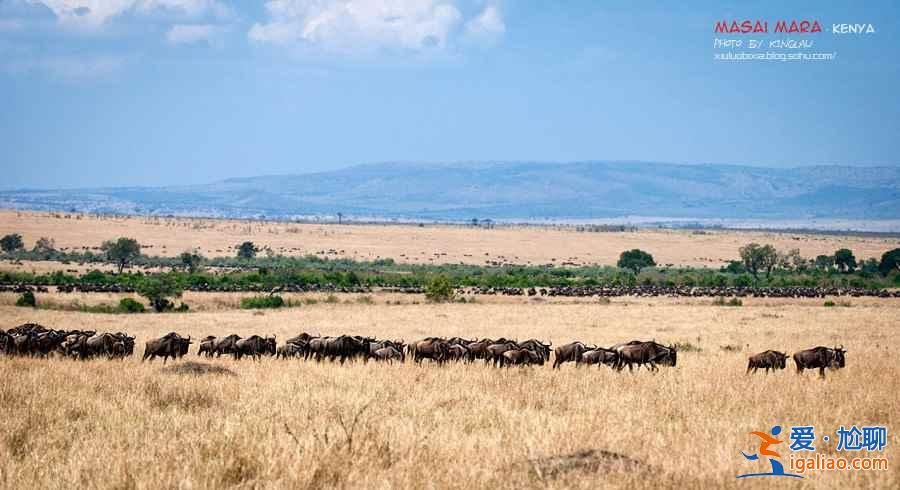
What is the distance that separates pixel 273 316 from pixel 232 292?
19206mm

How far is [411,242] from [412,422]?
15029 centimetres

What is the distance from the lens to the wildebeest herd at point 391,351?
19.5m

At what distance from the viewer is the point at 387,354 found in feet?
69.5

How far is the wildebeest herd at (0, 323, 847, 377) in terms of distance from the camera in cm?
1952

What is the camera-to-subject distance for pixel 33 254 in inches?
3964

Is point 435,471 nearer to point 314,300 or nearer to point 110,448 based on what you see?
point 110,448

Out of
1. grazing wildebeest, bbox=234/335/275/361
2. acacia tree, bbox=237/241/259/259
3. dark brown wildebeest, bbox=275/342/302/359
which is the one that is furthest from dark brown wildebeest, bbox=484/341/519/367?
acacia tree, bbox=237/241/259/259

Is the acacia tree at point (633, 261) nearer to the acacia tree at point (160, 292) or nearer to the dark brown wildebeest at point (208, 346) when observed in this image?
the acacia tree at point (160, 292)

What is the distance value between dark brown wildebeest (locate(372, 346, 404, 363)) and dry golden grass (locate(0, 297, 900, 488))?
77.2 inches

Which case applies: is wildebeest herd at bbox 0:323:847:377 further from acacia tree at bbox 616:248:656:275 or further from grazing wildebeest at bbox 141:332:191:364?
acacia tree at bbox 616:248:656:275

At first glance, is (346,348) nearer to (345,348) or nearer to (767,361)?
(345,348)

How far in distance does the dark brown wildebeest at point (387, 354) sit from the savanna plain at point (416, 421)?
0.74 metres

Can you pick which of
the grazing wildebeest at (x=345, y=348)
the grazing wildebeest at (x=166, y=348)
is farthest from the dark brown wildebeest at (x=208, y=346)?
the grazing wildebeest at (x=345, y=348)

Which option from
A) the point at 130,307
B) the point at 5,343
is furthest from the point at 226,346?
the point at 130,307
